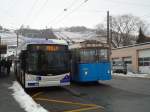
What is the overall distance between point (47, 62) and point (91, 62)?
3688 mm

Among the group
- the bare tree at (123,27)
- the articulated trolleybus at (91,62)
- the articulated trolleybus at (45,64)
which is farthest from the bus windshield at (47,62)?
the bare tree at (123,27)

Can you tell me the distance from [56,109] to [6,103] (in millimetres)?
2536

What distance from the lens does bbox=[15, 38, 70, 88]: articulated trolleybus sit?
16828 mm

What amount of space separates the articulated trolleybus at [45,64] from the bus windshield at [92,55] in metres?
2.41

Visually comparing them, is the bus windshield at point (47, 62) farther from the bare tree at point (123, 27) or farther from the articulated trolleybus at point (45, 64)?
the bare tree at point (123, 27)

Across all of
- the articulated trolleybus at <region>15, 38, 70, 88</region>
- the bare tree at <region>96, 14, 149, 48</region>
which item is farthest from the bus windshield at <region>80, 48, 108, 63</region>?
the bare tree at <region>96, 14, 149, 48</region>

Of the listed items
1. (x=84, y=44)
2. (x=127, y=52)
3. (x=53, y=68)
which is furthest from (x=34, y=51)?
(x=127, y=52)

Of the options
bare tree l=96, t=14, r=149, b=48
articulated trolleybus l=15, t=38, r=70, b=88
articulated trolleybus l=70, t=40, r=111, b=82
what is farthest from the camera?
bare tree l=96, t=14, r=149, b=48

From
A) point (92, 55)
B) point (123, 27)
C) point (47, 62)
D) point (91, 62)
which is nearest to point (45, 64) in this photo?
point (47, 62)

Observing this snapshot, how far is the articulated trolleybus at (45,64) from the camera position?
1683 centimetres

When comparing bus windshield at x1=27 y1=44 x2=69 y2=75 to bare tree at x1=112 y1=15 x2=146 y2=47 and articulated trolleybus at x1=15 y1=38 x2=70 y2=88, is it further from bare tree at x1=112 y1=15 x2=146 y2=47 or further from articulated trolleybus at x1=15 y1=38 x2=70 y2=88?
bare tree at x1=112 y1=15 x2=146 y2=47

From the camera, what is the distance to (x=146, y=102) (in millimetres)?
12172

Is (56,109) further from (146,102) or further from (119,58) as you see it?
(119,58)

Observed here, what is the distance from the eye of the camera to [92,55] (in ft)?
65.6
